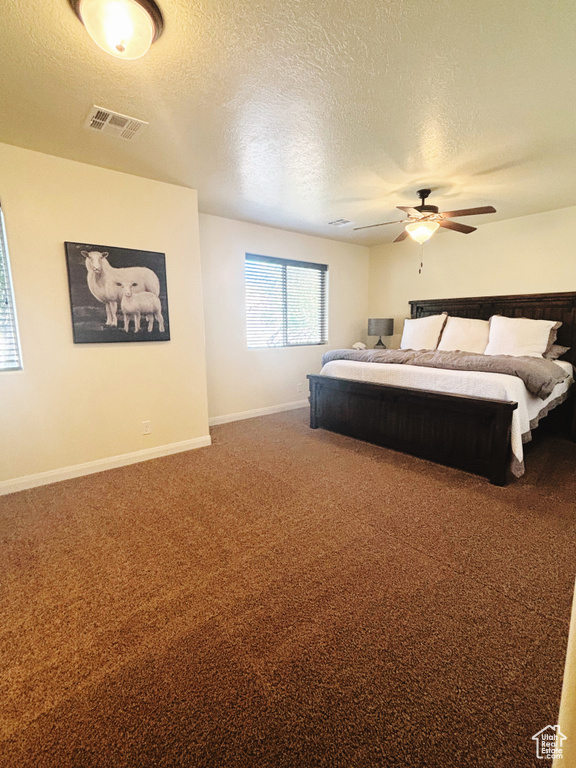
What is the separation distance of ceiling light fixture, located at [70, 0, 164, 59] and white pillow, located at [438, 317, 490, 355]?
3939 mm

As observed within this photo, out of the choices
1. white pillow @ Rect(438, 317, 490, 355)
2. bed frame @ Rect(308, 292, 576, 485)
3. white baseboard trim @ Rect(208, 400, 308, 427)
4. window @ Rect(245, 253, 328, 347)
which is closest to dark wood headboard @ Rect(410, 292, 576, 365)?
bed frame @ Rect(308, 292, 576, 485)

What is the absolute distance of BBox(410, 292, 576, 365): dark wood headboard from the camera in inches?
148

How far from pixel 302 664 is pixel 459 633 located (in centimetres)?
65

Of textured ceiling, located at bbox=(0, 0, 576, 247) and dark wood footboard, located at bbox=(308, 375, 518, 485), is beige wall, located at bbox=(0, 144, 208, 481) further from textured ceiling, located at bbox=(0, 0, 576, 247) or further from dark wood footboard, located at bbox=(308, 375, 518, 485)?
dark wood footboard, located at bbox=(308, 375, 518, 485)

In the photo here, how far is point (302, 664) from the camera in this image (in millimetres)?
1229

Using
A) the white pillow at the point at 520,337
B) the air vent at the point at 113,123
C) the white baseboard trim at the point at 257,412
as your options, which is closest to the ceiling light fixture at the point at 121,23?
the air vent at the point at 113,123

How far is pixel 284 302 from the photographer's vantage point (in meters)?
4.82

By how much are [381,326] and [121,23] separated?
14.7 ft

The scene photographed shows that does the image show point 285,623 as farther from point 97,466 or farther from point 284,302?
point 284,302

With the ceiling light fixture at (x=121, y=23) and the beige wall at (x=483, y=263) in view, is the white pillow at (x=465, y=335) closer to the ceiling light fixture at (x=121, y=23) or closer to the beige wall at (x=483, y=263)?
the beige wall at (x=483, y=263)

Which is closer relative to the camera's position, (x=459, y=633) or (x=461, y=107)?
(x=459, y=633)

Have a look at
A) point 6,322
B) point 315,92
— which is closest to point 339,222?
point 315,92

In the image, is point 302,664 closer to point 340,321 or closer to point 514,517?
point 514,517

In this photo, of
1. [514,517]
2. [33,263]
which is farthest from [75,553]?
[514,517]
